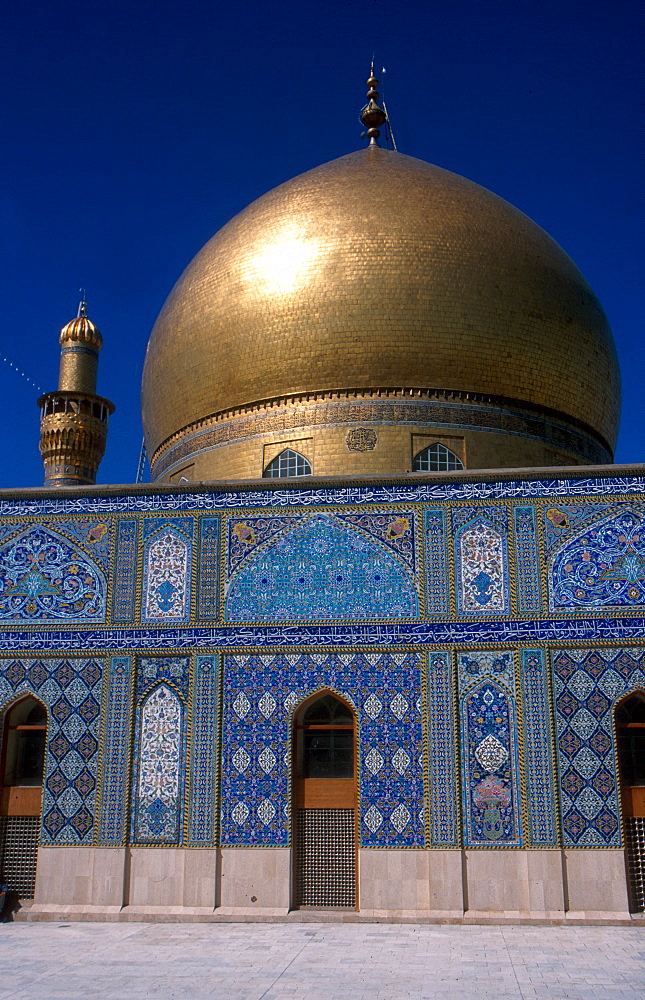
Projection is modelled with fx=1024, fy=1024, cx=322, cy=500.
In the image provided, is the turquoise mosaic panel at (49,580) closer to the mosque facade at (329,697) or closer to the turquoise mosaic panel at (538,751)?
the mosque facade at (329,697)

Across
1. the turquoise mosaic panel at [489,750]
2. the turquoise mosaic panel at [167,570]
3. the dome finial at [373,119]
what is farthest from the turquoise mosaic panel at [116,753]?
the dome finial at [373,119]

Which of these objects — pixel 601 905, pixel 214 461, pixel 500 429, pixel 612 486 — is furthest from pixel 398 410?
pixel 601 905

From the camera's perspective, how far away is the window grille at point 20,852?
9562 millimetres

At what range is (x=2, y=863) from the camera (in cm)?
962

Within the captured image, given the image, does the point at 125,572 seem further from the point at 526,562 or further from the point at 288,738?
the point at 526,562

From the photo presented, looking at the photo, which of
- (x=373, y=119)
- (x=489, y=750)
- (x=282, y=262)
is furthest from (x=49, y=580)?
(x=373, y=119)

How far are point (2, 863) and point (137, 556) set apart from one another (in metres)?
3.13

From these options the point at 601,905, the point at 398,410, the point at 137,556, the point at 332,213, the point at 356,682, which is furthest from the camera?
the point at 332,213

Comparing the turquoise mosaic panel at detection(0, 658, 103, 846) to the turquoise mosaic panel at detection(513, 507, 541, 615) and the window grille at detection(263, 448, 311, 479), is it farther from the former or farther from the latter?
the turquoise mosaic panel at detection(513, 507, 541, 615)

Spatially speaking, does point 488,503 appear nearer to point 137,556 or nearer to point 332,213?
point 137,556

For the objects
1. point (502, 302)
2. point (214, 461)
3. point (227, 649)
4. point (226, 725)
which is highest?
point (502, 302)

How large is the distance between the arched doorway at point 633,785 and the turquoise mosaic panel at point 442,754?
147cm

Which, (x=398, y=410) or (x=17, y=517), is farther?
(x=398, y=410)

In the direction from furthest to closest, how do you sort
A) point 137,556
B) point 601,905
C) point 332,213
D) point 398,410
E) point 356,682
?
1. point 332,213
2. point 398,410
3. point 137,556
4. point 356,682
5. point 601,905
